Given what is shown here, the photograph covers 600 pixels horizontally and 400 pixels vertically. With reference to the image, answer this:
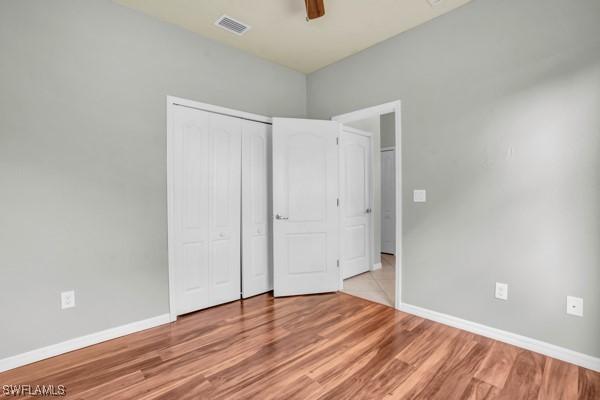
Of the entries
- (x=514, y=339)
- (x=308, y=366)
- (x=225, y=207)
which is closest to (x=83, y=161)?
(x=225, y=207)

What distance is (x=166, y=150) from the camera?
2.74 metres

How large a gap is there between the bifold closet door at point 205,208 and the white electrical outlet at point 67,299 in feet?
2.52

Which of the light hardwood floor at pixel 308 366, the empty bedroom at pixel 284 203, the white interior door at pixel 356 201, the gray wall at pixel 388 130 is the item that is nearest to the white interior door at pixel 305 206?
the empty bedroom at pixel 284 203

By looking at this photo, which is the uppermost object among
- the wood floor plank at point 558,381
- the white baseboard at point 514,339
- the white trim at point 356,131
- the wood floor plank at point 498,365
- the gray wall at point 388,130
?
the gray wall at point 388,130

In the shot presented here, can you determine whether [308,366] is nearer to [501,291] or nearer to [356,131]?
[501,291]

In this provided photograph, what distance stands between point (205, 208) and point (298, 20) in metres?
2.03

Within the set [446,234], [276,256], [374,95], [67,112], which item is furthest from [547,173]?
[67,112]

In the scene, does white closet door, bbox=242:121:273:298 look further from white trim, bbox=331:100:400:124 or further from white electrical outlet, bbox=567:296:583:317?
white electrical outlet, bbox=567:296:583:317

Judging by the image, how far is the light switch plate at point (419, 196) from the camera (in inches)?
110

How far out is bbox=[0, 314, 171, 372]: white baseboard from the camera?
2027 millimetres

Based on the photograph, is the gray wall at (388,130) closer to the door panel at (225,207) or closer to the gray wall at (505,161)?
the gray wall at (505,161)

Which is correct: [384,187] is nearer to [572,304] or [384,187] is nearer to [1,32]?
[572,304]

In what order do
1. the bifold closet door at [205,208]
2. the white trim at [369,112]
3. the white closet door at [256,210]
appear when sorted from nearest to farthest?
1. the bifold closet door at [205,208]
2. the white trim at [369,112]
3. the white closet door at [256,210]

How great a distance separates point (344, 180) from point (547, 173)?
223 centimetres
